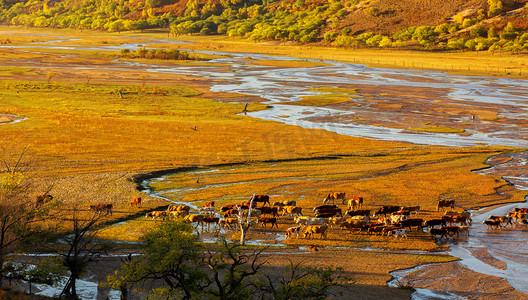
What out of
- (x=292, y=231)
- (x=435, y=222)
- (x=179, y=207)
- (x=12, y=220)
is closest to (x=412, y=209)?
(x=435, y=222)

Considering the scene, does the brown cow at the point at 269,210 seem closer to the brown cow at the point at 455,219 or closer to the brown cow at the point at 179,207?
the brown cow at the point at 179,207

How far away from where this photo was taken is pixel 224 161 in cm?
4609

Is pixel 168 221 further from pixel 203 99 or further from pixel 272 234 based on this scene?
pixel 203 99

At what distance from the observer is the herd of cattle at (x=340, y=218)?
2931 cm

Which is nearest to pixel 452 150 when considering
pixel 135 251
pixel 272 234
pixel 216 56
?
pixel 272 234

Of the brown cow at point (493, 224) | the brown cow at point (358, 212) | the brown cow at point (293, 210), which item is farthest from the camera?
the brown cow at point (293, 210)

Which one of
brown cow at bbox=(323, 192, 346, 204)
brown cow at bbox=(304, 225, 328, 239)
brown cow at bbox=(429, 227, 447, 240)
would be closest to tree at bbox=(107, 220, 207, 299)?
brown cow at bbox=(304, 225, 328, 239)

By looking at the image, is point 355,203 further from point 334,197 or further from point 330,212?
point 330,212

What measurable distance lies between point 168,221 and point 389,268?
32.7 feet

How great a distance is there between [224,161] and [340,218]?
17.2 meters

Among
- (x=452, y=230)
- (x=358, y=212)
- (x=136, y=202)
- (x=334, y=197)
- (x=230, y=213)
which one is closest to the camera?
(x=452, y=230)

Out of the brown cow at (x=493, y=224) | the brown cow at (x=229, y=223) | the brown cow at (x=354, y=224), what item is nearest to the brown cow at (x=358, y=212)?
the brown cow at (x=354, y=224)

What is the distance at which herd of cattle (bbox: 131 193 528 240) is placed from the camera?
29312mm

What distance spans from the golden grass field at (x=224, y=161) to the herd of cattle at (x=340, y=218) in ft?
2.27
